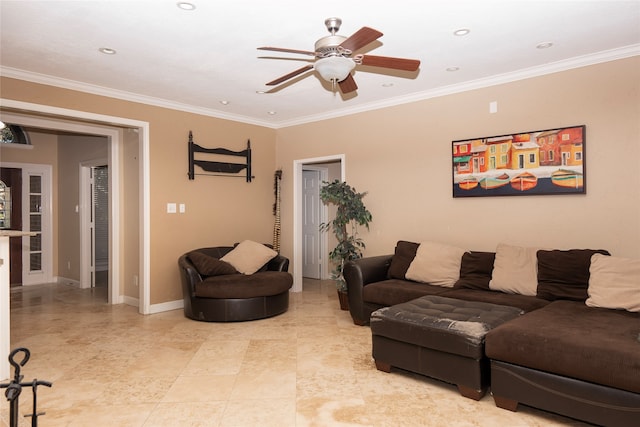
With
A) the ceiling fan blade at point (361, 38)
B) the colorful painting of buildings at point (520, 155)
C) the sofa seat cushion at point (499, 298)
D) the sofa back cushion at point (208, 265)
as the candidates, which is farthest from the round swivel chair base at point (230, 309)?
the ceiling fan blade at point (361, 38)

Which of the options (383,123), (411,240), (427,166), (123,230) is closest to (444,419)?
(411,240)

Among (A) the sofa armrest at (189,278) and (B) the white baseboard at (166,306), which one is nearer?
(A) the sofa armrest at (189,278)

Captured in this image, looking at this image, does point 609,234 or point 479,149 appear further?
point 479,149

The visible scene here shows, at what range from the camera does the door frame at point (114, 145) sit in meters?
4.42

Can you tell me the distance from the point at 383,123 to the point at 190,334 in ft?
10.9

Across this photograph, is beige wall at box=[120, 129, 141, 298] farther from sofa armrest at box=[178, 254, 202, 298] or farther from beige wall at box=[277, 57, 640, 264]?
beige wall at box=[277, 57, 640, 264]

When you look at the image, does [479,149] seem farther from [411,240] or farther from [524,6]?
[524,6]

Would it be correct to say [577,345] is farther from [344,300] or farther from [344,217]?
[344,217]

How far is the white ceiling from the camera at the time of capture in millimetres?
2916

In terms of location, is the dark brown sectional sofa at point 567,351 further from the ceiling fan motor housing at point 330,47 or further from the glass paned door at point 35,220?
the glass paned door at point 35,220

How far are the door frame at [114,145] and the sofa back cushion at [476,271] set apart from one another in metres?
3.61

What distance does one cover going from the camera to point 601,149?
12.2ft

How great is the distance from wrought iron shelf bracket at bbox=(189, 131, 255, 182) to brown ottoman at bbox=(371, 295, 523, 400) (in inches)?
136

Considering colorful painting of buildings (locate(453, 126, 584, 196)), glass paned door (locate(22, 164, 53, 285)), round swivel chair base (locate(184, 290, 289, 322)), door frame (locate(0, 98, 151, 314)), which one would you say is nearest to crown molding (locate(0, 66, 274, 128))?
door frame (locate(0, 98, 151, 314))
